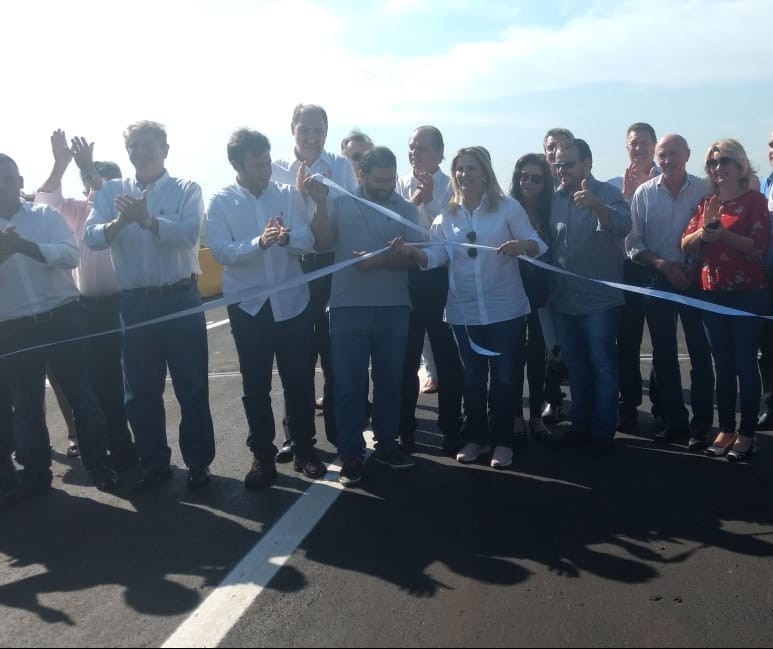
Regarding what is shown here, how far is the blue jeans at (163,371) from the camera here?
493 cm

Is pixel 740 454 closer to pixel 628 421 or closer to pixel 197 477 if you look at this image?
pixel 628 421

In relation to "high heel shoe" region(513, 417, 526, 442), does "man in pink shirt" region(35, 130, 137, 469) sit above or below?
above

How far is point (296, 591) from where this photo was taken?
3.56 meters

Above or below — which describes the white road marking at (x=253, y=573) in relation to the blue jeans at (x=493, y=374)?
below

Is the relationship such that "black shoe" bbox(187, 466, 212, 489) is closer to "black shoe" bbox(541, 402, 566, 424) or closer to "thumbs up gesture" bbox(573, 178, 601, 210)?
"black shoe" bbox(541, 402, 566, 424)

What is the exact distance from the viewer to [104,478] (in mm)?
5156

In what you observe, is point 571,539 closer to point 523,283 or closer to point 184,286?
point 523,283

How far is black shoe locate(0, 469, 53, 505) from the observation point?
4984 millimetres

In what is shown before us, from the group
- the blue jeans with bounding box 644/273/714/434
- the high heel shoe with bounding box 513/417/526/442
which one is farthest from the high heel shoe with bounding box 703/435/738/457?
the high heel shoe with bounding box 513/417/526/442

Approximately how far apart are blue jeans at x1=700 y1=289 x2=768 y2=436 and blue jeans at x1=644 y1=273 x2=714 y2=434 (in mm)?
187

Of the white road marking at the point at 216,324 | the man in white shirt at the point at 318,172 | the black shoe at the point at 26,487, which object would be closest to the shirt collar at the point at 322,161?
the man in white shirt at the point at 318,172

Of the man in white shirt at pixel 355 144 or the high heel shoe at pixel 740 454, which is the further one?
the man in white shirt at pixel 355 144

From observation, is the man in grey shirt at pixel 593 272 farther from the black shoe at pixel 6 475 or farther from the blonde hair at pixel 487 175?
the black shoe at pixel 6 475

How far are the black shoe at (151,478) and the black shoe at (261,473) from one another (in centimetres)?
57
